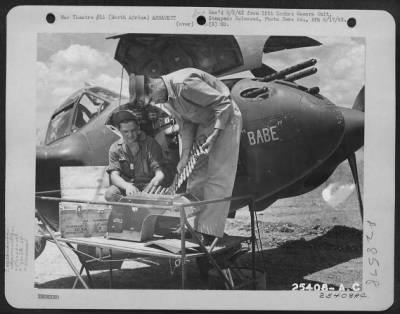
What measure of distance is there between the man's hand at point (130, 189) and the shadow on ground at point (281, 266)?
35 cm

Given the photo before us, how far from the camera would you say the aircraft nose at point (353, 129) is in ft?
9.53

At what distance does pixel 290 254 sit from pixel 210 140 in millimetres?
649

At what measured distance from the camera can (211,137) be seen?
9.50ft

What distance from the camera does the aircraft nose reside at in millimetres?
2904

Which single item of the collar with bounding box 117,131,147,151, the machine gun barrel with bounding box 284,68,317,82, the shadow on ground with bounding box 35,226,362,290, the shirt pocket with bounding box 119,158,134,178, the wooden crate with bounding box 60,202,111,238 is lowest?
the shadow on ground with bounding box 35,226,362,290

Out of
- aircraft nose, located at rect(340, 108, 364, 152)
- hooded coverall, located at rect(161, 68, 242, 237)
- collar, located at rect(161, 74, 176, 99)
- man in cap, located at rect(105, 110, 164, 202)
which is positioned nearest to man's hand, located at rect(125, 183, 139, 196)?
man in cap, located at rect(105, 110, 164, 202)

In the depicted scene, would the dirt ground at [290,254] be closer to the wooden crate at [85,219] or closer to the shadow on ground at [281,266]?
the shadow on ground at [281,266]

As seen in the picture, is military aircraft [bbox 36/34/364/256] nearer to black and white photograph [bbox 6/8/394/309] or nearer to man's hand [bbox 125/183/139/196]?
black and white photograph [bbox 6/8/394/309]

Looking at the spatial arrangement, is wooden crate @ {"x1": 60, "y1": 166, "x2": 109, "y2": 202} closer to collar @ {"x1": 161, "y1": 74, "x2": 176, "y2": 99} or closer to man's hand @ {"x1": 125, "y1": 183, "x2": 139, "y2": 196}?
man's hand @ {"x1": 125, "y1": 183, "x2": 139, "y2": 196}

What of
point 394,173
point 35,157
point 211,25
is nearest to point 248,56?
point 211,25

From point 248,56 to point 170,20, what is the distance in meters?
0.39

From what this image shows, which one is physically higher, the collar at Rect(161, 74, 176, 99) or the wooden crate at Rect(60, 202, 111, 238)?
the collar at Rect(161, 74, 176, 99)

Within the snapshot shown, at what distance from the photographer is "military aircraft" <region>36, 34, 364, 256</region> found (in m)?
2.89

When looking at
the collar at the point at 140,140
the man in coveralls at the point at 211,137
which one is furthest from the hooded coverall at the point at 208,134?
the collar at the point at 140,140
